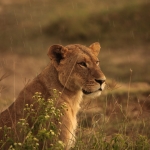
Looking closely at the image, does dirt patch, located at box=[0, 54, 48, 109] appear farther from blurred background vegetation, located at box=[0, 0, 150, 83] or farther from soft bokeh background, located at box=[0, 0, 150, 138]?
blurred background vegetation, located at box=[0, 0, 150, 83]

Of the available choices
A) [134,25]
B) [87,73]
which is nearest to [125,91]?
[87,73]

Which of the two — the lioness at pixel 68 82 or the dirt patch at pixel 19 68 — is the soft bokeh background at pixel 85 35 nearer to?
the dirt patch at pixel 19 68

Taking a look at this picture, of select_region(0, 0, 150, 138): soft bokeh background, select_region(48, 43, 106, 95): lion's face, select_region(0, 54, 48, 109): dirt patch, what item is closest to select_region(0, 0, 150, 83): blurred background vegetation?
select_region(0, 0, 150, 138): soft bokeh background

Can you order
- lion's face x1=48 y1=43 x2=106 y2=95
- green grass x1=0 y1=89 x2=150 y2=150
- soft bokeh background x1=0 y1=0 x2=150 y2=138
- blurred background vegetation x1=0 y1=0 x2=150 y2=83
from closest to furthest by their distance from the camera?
green grass x1=0 y1=89 x2=150 y2=150 → lion's face x1=48 y1=43 x2=106 y2=95 → soft bokeh background x1=0 y1=0 x2=150 y2=138 → blurred background vegetation x1=0 y1=0 x2=150 y2=83

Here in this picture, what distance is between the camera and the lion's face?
546cm

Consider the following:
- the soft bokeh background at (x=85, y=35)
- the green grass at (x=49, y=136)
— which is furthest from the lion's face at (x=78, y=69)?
the soft bokeh background at (x=85, y=35)

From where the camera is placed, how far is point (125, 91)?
10.7 m

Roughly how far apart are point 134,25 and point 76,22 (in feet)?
6.26

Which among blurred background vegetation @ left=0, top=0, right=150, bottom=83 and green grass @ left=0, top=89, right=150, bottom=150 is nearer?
green grass @ left=0, top=89, right=150, bottom=150

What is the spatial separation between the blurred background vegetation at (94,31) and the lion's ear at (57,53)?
28.9 feet

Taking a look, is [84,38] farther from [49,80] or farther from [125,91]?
[49,80]

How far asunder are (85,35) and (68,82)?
1192 centimetres

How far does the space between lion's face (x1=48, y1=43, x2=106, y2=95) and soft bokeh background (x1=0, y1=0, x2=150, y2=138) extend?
705 centimetres

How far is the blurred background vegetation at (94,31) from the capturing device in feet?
53.3
